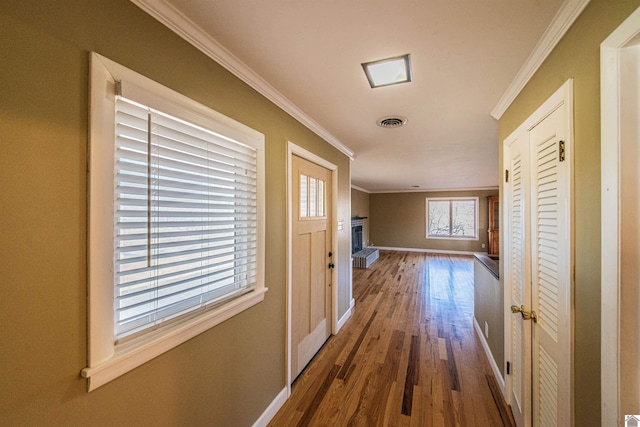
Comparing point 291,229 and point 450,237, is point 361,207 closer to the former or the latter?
point 450,237

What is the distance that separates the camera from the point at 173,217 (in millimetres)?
1084

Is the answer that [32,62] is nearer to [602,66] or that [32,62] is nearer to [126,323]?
[126,323]

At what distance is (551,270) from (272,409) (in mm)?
1951

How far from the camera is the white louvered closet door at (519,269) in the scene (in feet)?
4.71

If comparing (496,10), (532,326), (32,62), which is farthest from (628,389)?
(32,62)

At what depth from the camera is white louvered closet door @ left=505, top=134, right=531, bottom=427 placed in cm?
144

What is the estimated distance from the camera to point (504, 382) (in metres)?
A: 1.90

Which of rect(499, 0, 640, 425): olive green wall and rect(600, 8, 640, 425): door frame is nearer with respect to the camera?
rect(600, 8, 640, 425): door frame

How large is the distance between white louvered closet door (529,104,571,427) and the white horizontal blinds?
1.60 meters

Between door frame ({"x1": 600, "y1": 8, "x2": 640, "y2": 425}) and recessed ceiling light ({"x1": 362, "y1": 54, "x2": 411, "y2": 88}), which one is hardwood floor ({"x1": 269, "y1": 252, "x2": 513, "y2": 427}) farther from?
recessed ceiling light ({"x1": 362, "y1": 54, "x2": 411, "y2": 88})

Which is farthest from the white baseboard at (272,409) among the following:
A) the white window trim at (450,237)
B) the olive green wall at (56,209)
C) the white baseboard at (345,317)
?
the white window trim at (450,237)

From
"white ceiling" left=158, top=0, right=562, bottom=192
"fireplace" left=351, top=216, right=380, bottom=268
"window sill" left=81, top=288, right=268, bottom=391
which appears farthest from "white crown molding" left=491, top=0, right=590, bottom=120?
"fireplace" left=351, top=216, right=380, bottom=268

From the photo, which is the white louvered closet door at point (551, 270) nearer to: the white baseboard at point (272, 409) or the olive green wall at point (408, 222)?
the white baseboard at point (272, 409)

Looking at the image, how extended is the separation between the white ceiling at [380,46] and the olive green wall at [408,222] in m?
7.04
